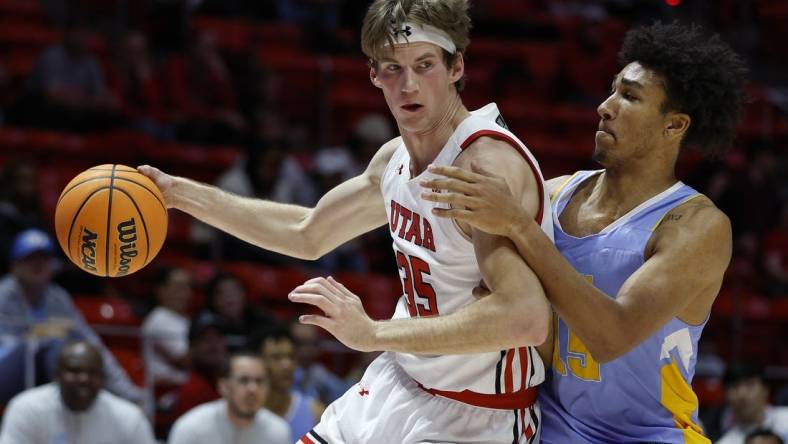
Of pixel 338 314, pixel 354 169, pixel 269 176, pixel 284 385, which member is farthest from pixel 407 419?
pixel 354 169

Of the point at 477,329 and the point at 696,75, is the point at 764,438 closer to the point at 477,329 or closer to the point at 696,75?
the point at 696,75

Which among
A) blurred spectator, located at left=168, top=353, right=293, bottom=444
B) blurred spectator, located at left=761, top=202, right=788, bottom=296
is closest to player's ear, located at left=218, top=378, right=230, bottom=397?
blurred spectator, located at left=168, top=353, right=293, bottom=444

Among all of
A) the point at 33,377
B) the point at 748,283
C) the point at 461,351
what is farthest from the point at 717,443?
the point at 461,351

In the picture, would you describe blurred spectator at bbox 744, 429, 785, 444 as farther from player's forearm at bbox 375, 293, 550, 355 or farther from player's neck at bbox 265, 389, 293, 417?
player's forearm at bbox 375, 293, 550, 355

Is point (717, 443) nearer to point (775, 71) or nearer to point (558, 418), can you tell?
point (558, 418)

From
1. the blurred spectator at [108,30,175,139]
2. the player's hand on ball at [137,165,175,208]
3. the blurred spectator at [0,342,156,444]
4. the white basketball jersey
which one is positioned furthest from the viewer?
the blurred spectator at [108,30,175,139]

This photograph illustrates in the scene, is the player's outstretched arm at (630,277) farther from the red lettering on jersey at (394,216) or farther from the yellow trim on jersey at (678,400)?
the red lettering on jersey at (394,216)

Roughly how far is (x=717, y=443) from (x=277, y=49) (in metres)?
6.47

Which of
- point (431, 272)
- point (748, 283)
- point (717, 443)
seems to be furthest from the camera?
point (748, 283)

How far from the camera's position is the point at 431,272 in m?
4.19

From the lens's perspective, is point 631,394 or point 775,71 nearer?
point 631,394

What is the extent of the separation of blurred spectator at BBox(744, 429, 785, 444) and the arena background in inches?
52.3

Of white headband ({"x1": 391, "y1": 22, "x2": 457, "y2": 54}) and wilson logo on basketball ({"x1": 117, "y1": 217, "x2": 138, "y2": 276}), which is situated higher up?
white headband ({"x1": 391, "y1": 22, "x2": 457, "y2": 54})

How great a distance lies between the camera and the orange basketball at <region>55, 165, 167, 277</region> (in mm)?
4434
